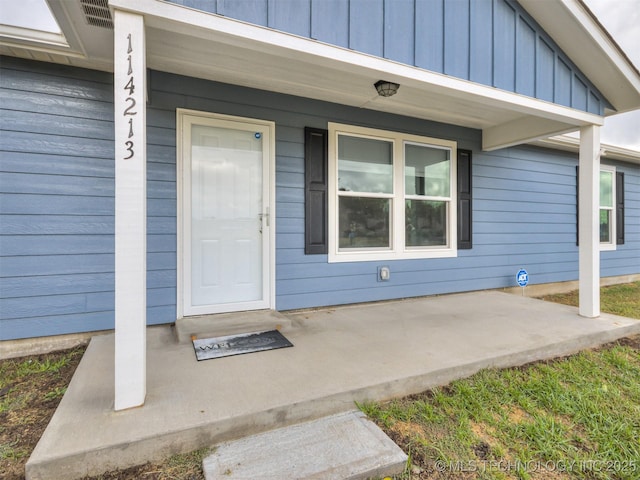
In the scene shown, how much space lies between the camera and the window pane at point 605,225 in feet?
20.7

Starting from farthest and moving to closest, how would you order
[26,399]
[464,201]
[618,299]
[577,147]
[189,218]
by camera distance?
[577,147]
[618,299]
[464,201]
[189,218]
[26,399]

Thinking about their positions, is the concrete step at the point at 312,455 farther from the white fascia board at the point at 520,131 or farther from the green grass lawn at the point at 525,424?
the white fascia board at the point at 520,131

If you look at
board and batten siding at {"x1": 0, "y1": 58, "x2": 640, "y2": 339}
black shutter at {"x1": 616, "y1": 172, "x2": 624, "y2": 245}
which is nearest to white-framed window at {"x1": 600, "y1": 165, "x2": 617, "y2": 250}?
black shutter at {"x1": 616, "y1": 172, "x2": 624, "y2": 245}

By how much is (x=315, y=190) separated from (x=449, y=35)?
5.96 ft

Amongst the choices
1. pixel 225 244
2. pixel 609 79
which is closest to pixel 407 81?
pixel 225 244

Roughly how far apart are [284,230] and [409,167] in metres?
1.90

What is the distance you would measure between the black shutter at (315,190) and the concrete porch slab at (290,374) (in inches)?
30.8

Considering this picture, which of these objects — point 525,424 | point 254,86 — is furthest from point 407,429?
point 254,86

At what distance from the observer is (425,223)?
444 cm

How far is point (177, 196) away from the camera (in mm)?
3037

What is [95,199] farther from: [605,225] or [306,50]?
[605,225]

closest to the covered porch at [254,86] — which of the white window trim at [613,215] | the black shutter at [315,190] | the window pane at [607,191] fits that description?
the black shutter at [315,190]

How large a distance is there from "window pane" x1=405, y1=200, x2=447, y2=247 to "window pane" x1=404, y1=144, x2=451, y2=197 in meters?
0.15

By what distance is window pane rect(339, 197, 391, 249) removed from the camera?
3.87 metres
